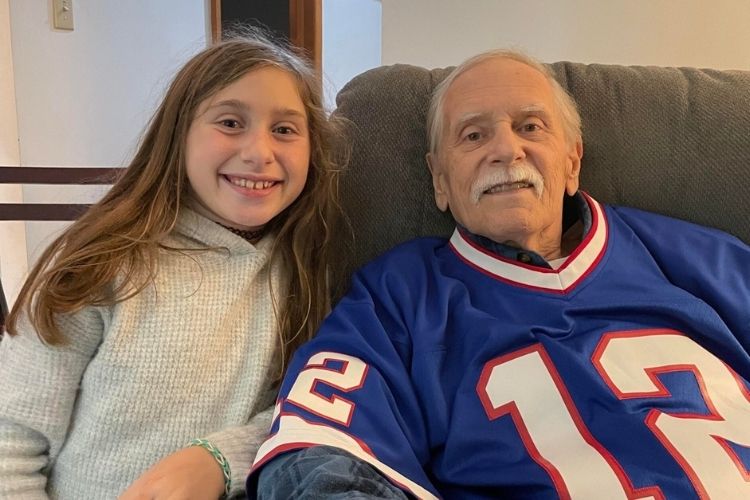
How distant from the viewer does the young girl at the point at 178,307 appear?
36.0 inches

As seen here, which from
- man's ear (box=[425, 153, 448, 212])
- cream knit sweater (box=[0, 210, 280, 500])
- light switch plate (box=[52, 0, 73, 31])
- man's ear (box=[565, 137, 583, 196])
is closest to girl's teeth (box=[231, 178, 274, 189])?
cream knit sweater (box=[0, 210, 280, 500])

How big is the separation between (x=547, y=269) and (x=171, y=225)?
60cm

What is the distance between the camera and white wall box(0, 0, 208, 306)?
2645 millimetres

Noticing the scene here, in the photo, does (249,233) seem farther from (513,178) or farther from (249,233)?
(513,178)

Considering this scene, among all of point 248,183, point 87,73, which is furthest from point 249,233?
point 87,73

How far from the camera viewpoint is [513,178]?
3.50 ft

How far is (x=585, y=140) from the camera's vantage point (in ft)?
4.05

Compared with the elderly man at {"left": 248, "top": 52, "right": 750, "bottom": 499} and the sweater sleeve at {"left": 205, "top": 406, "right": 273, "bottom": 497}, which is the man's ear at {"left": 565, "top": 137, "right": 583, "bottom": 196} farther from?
the sweater sleeve at {"left": 205, "top": 406, "right": 273, "bottom": 497}

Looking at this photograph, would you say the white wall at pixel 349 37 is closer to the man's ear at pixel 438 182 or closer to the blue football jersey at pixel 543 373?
the man's ear at pixel 438 182

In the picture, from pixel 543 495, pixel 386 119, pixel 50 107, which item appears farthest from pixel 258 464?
pixel 50 107

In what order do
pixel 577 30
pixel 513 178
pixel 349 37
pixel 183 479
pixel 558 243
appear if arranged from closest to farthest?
pixel 183 479
pixel 513 178
pixel 558 243
pixel 577 30
pixel 349 37

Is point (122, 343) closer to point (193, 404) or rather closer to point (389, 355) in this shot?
point (193, 404)

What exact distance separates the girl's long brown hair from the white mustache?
26cm

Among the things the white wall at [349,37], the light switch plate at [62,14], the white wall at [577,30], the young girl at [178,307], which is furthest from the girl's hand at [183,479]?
the white wall at [349,37]
